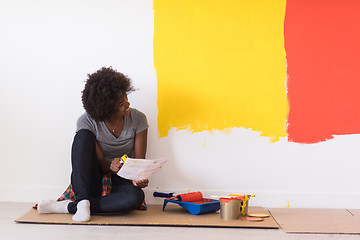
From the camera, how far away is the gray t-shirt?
260 cm

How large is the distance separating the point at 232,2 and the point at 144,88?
76 cm

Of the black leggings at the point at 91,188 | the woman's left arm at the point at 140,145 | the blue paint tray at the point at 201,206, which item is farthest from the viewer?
the woman's left arm at the point at 140,145

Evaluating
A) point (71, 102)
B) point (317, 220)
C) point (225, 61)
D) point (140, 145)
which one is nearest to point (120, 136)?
point (140, 145)

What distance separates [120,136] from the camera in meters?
2.64

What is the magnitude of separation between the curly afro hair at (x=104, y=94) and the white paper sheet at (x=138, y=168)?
1.04 ft

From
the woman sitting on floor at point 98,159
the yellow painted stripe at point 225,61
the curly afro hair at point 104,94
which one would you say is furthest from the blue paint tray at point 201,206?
the curly afro hair at point 104,94

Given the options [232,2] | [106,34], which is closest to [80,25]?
[106,34]

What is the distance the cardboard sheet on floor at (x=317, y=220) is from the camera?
220 cm

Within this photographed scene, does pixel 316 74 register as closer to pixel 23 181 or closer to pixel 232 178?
pixel 232 178

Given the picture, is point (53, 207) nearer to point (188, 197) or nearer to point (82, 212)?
point (82, 212)

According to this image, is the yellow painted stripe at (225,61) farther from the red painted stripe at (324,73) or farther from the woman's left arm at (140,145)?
the woman's left arm at (140,145)

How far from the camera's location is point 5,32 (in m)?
2.96

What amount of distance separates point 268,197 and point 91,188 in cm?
110

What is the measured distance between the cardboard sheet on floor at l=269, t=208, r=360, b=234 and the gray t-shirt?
889mm
